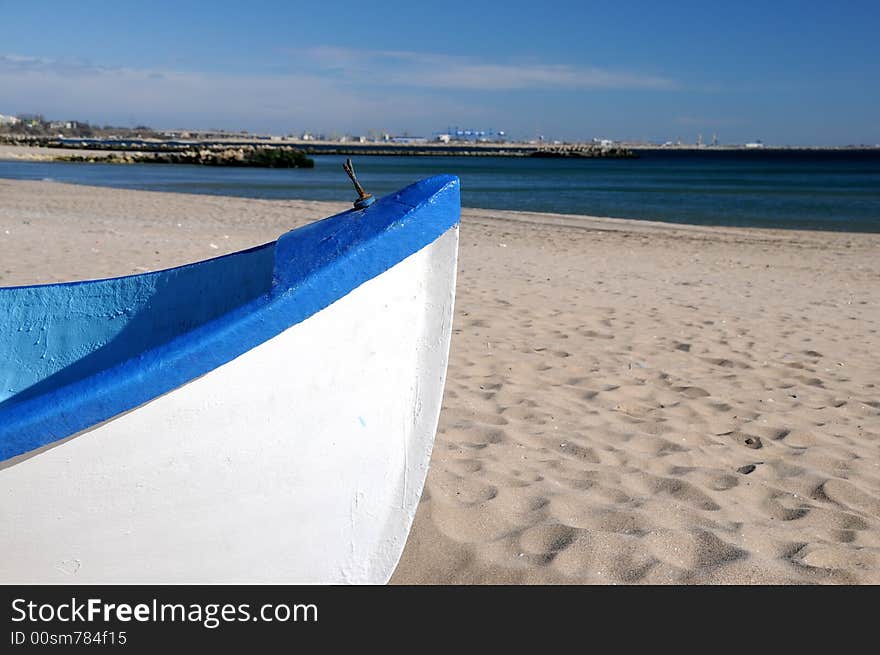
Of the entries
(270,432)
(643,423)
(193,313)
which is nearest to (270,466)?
(270,432)

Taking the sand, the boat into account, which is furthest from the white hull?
the sand

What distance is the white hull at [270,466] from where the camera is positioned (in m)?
1.89

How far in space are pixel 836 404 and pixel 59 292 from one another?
12.6 ft

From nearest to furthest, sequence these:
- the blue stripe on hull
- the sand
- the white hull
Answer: the blue stripe on hull, the white hull, the sand

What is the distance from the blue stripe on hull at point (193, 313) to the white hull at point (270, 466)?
8cm

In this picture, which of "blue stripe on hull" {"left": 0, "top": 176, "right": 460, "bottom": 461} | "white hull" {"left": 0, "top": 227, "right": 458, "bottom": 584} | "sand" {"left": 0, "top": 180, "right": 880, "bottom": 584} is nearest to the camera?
"blue stripe on hull" {"left": 0, "top": 176, "right": 460, "bottom": 461}

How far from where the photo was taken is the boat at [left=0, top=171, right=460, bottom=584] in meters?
1.83

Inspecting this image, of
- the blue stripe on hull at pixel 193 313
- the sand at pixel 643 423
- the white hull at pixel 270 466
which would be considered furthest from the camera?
the sand at pixel 643 423

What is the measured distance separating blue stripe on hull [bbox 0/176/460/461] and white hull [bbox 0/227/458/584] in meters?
0.08

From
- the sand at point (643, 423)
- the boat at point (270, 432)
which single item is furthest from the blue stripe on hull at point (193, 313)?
the sand at point (643, 423)

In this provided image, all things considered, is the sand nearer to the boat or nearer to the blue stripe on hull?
the boat

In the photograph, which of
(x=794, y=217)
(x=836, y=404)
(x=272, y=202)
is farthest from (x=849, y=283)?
(x=272, y=202)

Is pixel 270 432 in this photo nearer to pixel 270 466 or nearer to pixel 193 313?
pixel 270 466

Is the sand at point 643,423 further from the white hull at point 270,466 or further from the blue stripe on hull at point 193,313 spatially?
the blue stripe on hull at point 193,313
